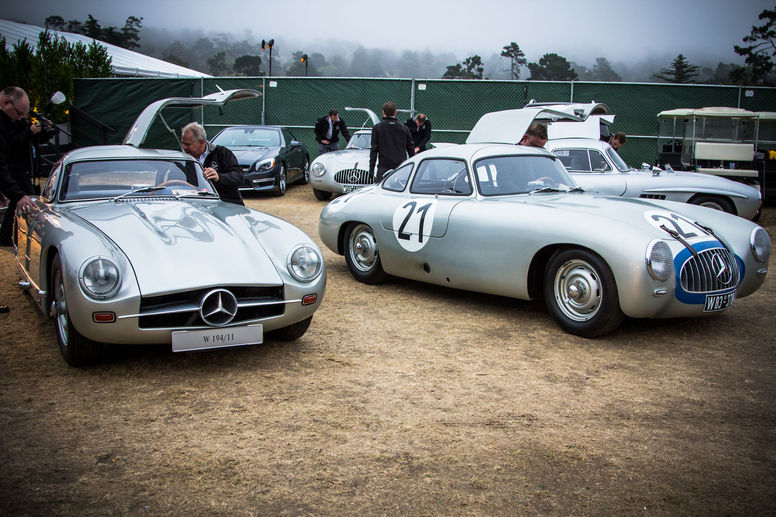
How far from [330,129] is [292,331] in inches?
417

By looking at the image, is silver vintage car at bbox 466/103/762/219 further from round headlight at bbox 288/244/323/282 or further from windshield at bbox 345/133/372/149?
round headlight at bbox 288/244/323/282

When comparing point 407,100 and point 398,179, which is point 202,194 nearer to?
point 398,179

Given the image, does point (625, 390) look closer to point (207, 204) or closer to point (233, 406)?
point (233, 406)

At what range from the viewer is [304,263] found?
4246mm

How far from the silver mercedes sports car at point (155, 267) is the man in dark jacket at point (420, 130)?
8514 mm

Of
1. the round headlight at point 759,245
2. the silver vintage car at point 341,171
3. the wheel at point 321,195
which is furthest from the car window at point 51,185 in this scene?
the wheel at point 321,195

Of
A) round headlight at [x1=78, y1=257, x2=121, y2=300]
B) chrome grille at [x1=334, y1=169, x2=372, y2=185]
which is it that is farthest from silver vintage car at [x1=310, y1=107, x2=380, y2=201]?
round headlight at [x1=78, y1=257, x2=121, y2=300]

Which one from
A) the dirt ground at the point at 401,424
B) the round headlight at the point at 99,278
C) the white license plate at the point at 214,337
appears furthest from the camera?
the white license plate at the point at 214,337

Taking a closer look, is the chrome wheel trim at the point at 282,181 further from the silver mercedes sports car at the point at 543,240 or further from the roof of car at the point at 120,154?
the roof of car at the point at 120,154

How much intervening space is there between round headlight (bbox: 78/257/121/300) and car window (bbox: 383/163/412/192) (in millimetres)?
3288

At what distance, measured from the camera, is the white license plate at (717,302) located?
4.70 metres

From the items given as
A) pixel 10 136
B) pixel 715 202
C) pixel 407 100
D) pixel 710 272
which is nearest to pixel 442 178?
pixel 710 272

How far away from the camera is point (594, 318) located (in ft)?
15.6

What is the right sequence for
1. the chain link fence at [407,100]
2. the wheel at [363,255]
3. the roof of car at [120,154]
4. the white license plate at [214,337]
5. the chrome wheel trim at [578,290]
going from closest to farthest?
the white license plate at [214,337], the chrome wheel trim at [578,290], the roof of car at [120,154], the wheel at [363,255], the chain link fence at [407,100]
